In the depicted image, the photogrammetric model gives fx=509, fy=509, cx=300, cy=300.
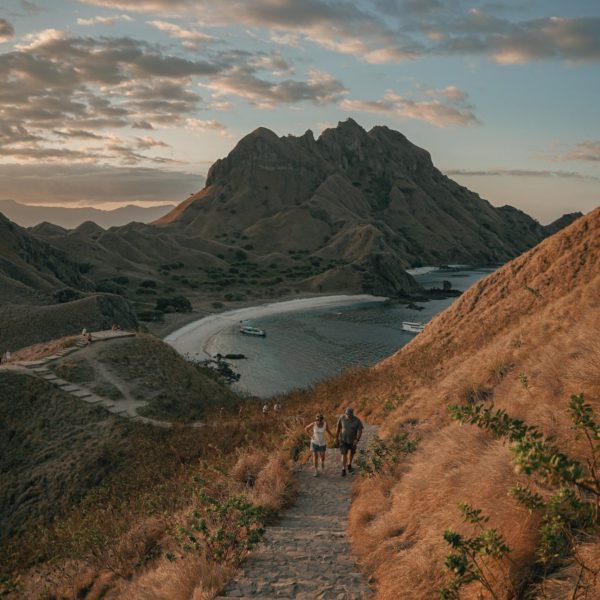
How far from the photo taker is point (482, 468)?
7.68 meters

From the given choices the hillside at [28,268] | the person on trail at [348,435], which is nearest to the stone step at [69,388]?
the person on trail at [348,435]

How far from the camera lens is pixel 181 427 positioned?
2811 cm

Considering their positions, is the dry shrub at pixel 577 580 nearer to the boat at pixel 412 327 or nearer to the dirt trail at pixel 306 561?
Answer: the dirt trail at pixel 306 561

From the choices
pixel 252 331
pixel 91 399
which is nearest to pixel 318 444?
pixel 91 399

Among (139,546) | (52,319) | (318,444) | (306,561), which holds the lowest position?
(52,319)

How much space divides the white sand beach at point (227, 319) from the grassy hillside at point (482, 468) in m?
58.4

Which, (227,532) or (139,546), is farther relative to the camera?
(139,546)

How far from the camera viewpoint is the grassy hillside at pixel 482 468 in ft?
18.9

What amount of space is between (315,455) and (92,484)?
46.9ft

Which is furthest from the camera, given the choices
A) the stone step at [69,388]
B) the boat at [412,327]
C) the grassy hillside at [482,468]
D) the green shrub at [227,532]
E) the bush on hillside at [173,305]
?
the bush on hillside at [173,305]

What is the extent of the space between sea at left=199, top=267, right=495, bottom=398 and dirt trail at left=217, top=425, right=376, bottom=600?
37.0 metres

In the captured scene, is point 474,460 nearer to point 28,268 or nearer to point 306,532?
point 306,532

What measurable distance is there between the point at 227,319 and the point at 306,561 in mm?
90220

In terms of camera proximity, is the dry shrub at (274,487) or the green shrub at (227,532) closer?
the green shrub at (227,532)
